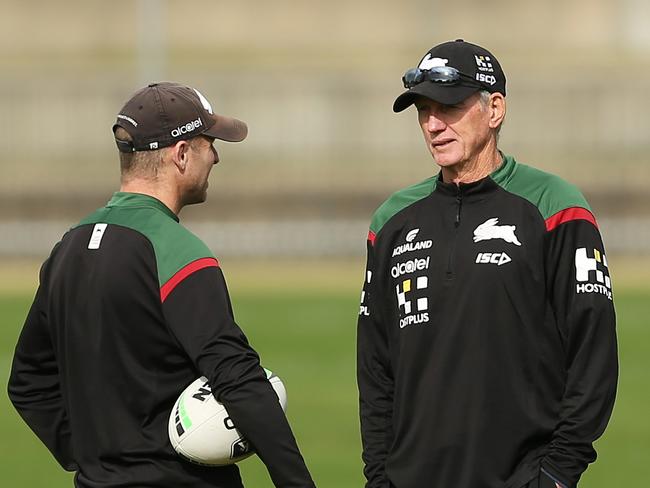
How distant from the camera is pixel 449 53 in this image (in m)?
4.82

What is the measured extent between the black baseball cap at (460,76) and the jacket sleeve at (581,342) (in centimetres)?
53

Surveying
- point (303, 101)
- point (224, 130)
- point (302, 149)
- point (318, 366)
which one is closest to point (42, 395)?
point (224, 130)

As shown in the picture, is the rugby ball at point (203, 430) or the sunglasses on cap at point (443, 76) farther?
the sunglasses on cap at point (443, 76)

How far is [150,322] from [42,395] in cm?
73

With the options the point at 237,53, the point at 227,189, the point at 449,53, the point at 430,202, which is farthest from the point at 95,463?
the point at 237,53

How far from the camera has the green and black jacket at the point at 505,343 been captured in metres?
4.55

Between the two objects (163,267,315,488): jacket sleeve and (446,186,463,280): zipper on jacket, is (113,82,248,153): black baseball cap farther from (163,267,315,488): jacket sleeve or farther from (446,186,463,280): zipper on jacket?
(446,186,463,280): zipper on jacket


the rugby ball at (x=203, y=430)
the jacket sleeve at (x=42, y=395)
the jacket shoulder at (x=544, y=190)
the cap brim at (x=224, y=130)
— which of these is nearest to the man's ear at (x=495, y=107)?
the jacket shoulder at (x=544, y=190)

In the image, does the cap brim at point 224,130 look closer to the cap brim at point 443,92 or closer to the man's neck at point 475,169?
the cap brim at point 443,92

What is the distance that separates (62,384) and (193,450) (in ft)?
1.85

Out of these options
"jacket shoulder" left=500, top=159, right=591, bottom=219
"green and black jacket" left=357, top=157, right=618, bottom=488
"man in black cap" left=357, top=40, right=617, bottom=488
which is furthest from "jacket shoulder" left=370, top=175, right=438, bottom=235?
"jacket shoulder" left=500, top=159, right=591, bottom=219

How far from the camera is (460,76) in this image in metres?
4.77

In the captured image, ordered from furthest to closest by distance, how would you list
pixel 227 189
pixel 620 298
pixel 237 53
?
1. pixel 237 53
2. pixel 227 189
3. pixel 620 298

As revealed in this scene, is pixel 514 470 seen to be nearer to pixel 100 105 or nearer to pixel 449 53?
pixel 449 53
